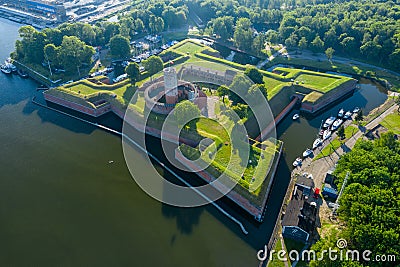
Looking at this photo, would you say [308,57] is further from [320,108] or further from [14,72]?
[14,72]

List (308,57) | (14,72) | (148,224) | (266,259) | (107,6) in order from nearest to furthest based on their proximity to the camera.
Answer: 1. (266,259)
2. (148,224)
3. (14,72)
4. (308,57)
5. (107,6)

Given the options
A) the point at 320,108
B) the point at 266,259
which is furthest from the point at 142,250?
the point at 320,108

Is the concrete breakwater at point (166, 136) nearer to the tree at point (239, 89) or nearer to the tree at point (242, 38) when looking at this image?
the tree at point (239, 89)

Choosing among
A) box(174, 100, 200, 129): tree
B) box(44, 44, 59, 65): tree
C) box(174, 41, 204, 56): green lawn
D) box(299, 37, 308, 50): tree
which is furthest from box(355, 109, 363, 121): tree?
box(44, 44, 59, 65): tree

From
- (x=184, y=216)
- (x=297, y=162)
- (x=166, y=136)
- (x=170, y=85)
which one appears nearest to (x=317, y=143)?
(x=297, y=162)

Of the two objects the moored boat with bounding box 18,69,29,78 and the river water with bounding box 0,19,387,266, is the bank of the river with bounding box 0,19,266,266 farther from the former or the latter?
the moored boat with bounding box 18,69,29,78

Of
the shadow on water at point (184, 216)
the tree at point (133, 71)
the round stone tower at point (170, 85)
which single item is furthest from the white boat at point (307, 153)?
the tree at point (133, 71)

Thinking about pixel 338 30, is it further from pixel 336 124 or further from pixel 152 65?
pixel 152 65
